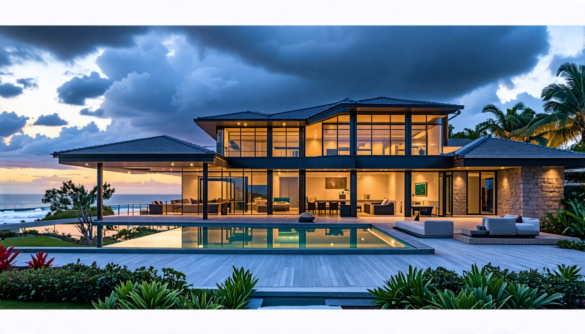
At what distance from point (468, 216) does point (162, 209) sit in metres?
18.1

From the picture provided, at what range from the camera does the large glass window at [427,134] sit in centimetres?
1566

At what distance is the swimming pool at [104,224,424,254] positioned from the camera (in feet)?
23.3

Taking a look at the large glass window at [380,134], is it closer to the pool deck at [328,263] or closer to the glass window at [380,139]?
the glass window at [380,139]

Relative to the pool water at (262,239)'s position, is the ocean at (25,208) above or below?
below

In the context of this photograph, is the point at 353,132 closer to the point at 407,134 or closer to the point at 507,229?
the point at 407,134

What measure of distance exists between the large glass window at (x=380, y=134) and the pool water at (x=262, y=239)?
5191 millimetres

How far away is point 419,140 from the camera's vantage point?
15.8 meters

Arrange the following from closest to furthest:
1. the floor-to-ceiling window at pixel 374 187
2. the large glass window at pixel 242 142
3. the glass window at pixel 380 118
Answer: the glass window at pixel 380 118 → the large glass window at pixel 242 142 → the floor-to-ceiling window at pixel 374 187

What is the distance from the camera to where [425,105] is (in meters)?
15.0

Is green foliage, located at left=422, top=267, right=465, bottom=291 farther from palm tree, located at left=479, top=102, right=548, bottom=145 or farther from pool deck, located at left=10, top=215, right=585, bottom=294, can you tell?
palm tree, located at left=479, top=102, right=548, bottom=145

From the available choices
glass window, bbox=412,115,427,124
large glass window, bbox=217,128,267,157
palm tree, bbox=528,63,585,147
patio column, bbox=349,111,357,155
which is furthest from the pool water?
palm tree, bbox=528,63,585,147

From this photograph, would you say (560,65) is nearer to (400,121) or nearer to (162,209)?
(400,121)

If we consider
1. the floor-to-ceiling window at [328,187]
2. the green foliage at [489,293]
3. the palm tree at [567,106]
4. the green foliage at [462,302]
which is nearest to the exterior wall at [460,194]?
the palm tree at [567,106]

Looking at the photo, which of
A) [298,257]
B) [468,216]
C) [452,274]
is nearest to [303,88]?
[468,216]
